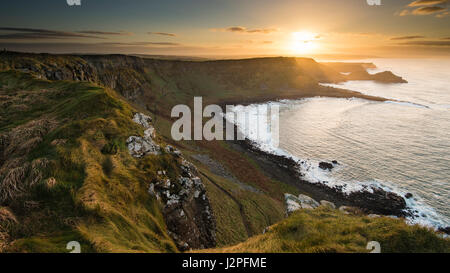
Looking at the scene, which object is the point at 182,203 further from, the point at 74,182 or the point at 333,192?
the point at 333,192

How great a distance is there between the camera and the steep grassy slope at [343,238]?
5.96 meters

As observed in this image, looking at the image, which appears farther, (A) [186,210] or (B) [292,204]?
(B) [292,204]

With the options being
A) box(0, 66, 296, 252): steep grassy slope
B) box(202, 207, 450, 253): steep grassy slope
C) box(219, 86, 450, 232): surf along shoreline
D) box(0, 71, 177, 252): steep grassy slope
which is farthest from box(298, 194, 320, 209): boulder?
box(0, 71, 177, 252): steep grassy slope

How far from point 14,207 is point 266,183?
89.9 ft

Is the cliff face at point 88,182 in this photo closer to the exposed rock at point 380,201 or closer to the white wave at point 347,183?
the exposed rock at point 380,201


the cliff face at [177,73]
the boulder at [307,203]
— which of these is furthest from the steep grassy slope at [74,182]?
the cliff face at [177,73]

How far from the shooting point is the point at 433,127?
161ft

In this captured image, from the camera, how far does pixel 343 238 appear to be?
6418 mm

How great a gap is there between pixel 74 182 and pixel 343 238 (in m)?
9.68

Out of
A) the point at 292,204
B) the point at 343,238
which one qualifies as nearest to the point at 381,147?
the point at 292,204

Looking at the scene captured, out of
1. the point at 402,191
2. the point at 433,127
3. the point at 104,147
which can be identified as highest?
the point at 104,147
